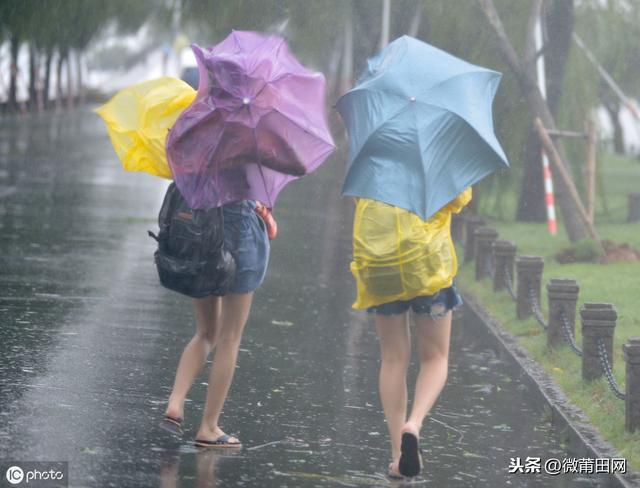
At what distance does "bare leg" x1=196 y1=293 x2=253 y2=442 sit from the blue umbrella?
850 mm

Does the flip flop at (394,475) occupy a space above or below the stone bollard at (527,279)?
below

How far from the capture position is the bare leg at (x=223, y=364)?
21.0 ft

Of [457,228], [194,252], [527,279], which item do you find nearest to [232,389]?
[194,252]

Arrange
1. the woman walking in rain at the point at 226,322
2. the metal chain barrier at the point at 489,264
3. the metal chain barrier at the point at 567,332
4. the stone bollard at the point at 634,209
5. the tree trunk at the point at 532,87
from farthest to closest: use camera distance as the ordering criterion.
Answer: the stone bollard at the point at 634,209 < the tree trunk at the point at 532,87 < the metal chain barrier at the point at 489,264 < the metal chain barrier at the point at 567,332 < the woman walking in rain at the point at 226,322

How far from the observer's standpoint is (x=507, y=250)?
41.9ft

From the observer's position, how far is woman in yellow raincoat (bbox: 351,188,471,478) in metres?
5.98

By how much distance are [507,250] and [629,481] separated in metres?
6.58

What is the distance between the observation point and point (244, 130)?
6121 millimetres

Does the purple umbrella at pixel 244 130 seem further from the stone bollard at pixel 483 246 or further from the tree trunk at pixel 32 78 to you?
the tree trunk at pixel 32 78

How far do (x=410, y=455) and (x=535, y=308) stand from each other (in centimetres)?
508

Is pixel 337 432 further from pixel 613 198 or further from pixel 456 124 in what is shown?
pixel 613 198

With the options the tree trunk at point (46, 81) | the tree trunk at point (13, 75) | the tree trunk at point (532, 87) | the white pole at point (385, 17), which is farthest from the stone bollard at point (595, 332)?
the tree trunk at point (46, 81)

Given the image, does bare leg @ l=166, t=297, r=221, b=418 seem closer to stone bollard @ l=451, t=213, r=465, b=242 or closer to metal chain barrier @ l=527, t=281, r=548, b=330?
metal chain barrier @ l=527, t=281, r=548, b=330

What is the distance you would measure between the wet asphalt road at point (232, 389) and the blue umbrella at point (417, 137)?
1408 millimetres
